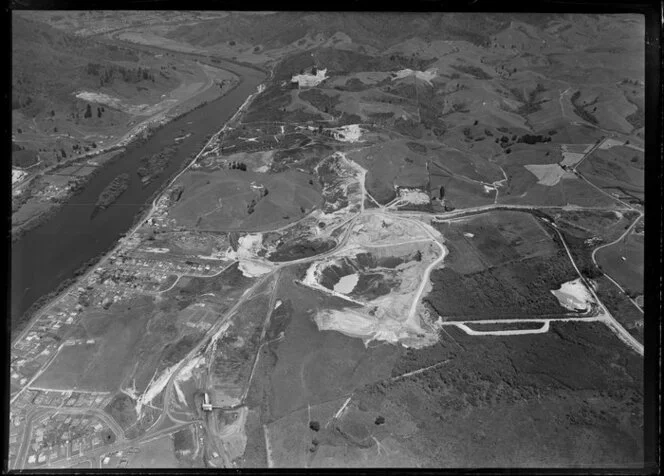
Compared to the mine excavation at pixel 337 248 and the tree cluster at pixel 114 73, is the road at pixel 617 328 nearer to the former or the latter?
the mine excavation at pixel 337 248

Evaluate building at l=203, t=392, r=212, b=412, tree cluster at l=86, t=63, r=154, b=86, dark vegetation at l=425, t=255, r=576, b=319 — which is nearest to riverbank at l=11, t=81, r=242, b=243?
tree cluster at l=86, t=63, r=154, b=86

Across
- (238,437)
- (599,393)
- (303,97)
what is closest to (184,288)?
(238,437)

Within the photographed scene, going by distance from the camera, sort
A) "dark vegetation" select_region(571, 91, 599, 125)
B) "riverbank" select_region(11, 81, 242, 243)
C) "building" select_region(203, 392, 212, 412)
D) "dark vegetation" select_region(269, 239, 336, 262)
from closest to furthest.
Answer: "building" select_region(203, 392, 212, 412) < "riverbank" select_region(11, 81, 242, 243) < "dark vegetation" select_region(269, 239, 336, 262) < "dark vegetation" select_region(571, 91, 599, 125)

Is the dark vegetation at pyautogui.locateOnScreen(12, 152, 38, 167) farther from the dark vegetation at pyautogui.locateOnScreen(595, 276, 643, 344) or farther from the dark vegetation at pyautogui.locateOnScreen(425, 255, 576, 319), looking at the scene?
the dark vegetation at pyautogui.locateOnScreen(595, 276, 643, 344)

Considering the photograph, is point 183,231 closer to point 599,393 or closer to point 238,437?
point 238,437

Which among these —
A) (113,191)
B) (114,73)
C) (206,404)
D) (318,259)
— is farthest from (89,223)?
(114,73)

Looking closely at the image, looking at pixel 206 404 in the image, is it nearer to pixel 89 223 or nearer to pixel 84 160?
pixel 89 223

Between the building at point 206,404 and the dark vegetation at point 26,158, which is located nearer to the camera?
the building at point 206,404

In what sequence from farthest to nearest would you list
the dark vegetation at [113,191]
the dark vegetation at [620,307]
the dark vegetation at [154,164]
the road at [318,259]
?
the dark vegetation at [154,164] → the dark vegetation at [113,191] → the dark vegetation at [620,307] → the road at [318,259]

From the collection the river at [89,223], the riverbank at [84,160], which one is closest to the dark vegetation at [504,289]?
the river at [89,223]
